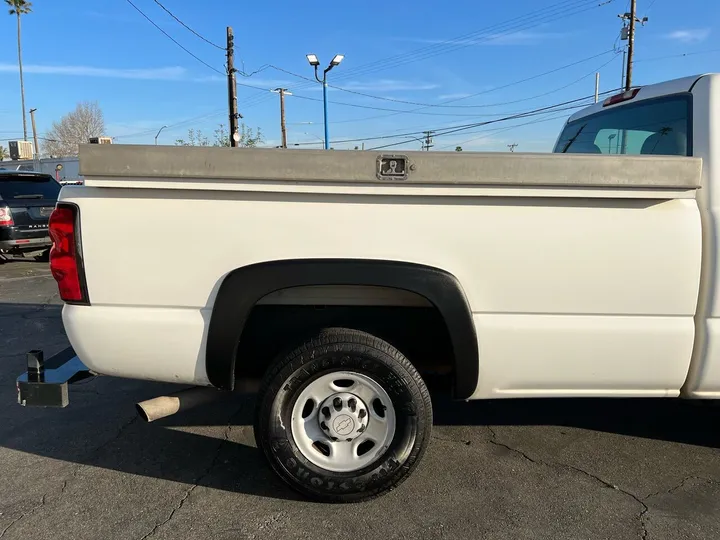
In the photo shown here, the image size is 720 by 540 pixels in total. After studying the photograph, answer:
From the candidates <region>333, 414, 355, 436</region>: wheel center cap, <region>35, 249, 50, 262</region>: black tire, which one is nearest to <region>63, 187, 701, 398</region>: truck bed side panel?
<region>333, 414, 355, 436</region>: wheel center cap

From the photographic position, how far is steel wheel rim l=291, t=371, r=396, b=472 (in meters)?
2.63

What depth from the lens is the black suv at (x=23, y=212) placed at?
945cm

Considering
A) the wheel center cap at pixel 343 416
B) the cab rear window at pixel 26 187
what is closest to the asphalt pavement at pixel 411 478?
the wheel center cap at pixel 343 416

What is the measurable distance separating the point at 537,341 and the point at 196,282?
162 centimetres

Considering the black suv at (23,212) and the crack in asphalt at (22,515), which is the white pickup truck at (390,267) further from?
the black suv at (23,212)

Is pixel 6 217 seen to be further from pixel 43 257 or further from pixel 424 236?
pixel 424 236

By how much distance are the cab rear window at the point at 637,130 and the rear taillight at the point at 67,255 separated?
3020 mm

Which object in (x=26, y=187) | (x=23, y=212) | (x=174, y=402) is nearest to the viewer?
(x=174, y=402)

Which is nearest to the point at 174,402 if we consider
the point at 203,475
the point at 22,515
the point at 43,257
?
the point at 203,475

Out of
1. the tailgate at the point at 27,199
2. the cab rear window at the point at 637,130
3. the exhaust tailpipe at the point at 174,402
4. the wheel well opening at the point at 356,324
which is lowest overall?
the exhaust tailpipe at the point at 174,402

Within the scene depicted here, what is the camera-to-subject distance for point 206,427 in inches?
142

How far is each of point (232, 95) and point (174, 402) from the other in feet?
71.4

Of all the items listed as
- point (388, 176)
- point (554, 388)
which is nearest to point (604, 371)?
point (554, 388)

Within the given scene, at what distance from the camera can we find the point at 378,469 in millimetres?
2633
